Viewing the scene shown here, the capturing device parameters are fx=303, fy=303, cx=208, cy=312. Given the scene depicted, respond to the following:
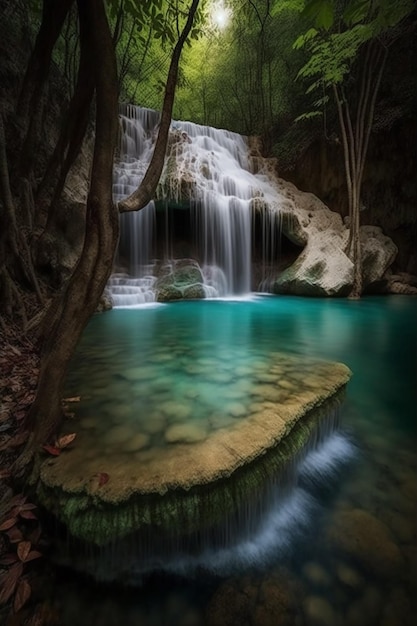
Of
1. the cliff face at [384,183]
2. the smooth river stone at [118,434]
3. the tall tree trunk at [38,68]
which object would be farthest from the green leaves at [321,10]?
the cliff face at [384,183]

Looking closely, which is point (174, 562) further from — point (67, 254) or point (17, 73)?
point (17, 73)

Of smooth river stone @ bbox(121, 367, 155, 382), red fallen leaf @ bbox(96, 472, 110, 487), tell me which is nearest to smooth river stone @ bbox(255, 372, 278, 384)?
smooth river stone @ bbox(121, 367, 155, 382)

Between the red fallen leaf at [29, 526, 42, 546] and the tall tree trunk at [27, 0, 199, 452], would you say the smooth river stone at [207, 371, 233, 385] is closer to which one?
the tall tree trunk at [27, 0, 199, 452]

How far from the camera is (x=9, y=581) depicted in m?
1.29

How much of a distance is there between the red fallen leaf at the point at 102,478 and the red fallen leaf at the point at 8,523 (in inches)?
17.1

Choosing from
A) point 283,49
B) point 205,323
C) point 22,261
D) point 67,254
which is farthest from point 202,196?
point 283,49

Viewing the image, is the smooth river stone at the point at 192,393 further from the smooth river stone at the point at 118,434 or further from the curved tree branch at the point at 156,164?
the curved tree branch at the point at 156,164

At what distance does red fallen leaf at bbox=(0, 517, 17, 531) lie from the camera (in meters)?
1.41

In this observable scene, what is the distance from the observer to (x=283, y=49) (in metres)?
13.0

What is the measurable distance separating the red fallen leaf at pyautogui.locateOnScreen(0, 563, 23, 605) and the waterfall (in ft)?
26.2

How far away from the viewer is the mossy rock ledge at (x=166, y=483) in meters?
1.41

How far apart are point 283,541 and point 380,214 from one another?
13.2 meters

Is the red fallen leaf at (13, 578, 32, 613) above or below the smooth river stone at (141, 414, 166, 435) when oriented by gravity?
below

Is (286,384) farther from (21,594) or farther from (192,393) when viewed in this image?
(21,594)
